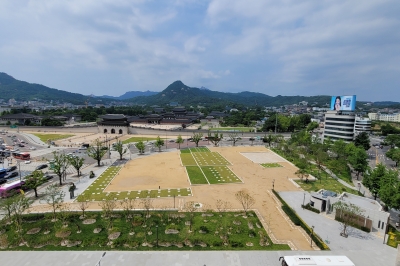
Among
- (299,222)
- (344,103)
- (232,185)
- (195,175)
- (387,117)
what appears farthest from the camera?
(387,117)

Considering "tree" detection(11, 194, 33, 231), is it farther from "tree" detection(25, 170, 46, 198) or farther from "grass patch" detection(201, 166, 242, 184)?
"grass patch" detection(201, 166, 242, 184)

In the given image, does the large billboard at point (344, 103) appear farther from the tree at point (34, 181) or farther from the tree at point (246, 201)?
the tree at point (34, 181)

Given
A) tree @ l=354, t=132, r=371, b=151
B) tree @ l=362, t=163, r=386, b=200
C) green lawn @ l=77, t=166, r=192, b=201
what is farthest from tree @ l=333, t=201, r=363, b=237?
tree @ l=354, t=132, r=371, b=151

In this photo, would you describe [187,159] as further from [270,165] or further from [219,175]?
[270,165]

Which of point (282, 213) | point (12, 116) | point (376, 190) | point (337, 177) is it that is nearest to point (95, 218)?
point (282, 213)

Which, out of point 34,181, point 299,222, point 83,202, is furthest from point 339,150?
point 34,181

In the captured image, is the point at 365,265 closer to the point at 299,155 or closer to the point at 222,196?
the point at 222,196
